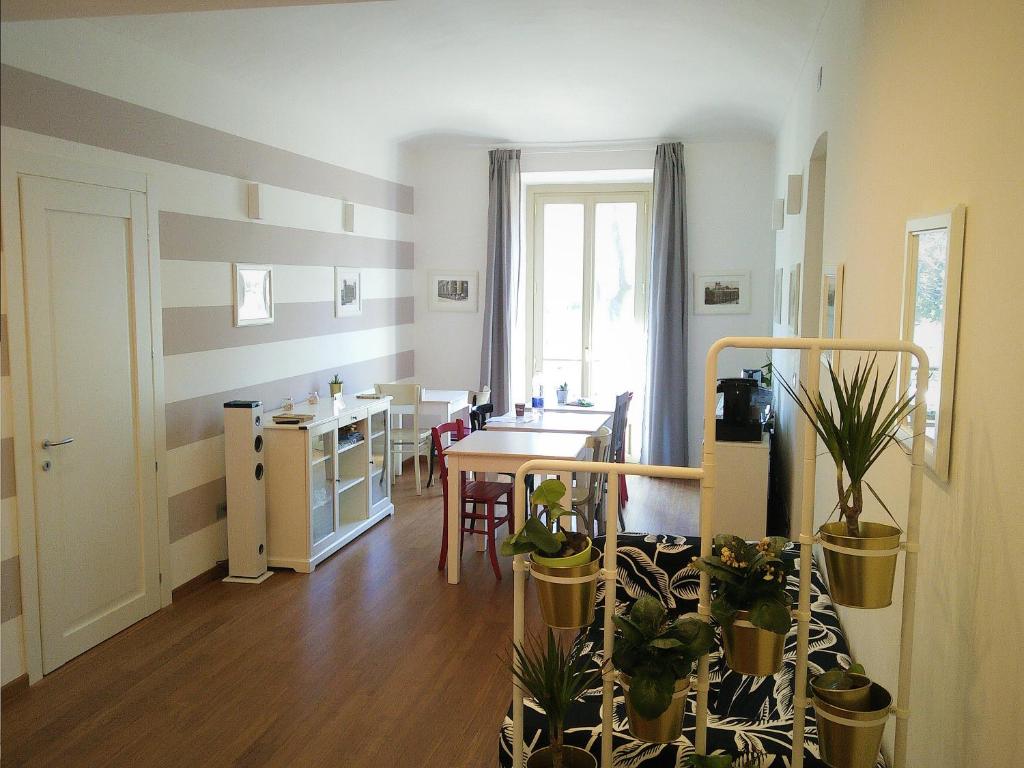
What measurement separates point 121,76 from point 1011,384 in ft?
14.1

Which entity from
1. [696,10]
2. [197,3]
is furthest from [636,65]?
[197,3]

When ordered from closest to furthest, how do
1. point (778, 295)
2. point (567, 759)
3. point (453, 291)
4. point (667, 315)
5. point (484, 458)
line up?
point (567, 759) → point (484, 458) → point (778, 295) → point (667, 315) → point (453, 291)

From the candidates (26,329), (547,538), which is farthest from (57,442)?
(547,538)

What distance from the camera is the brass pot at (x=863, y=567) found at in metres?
1.93

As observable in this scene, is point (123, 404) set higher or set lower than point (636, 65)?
lower

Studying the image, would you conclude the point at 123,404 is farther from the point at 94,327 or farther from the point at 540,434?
the point at 540,434

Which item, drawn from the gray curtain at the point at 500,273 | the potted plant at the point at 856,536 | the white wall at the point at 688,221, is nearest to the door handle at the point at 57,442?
the potted plant at the point at 856,536

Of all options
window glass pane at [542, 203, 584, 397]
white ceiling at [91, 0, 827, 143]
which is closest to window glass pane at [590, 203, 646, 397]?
window glass pane at [542, 203, 584, 397]

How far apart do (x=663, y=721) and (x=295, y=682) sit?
90.3 inches

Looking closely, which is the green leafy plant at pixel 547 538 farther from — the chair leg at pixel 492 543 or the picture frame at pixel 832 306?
the chair leg at pixel 492 543

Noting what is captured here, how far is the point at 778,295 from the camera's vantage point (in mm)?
6961

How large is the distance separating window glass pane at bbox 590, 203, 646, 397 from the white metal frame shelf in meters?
6.24

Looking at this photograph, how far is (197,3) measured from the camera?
8.55 ft

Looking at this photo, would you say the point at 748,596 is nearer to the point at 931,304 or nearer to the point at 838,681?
the point at 838,681
